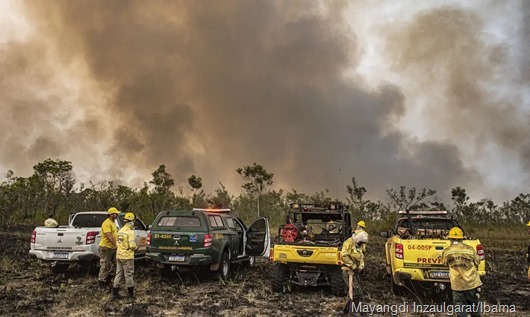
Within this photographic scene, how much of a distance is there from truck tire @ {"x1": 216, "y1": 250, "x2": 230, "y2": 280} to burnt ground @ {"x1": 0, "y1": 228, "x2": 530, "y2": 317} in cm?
23

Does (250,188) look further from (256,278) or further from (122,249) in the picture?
(122,249)

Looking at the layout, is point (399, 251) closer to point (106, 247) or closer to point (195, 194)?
point (106, 247)

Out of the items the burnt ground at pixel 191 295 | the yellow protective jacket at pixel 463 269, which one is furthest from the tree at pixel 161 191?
the yellow protective jacket at pixel 463 269

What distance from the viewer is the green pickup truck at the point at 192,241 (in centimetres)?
976

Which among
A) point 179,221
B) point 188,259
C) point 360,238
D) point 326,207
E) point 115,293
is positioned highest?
point 326,207

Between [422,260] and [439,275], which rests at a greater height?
[422,260]

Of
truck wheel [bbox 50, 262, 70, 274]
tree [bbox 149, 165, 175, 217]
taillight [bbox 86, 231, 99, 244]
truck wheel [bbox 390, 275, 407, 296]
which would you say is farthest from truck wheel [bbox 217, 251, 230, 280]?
tree [bbox 149, 165, 175, 217]

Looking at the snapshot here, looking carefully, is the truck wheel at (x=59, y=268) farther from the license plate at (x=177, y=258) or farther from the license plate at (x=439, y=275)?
the license plate at (x=439, y=275)

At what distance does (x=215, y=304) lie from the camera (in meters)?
7.98

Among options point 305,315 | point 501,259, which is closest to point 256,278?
point 305,315

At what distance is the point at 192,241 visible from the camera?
9773mm

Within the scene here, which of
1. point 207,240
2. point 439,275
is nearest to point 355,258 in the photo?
point 439,275

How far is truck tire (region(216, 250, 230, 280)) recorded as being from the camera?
10.4 m

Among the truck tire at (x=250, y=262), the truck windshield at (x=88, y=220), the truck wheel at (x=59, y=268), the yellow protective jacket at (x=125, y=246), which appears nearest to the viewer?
the yellow protective jacket at (x=125, y=246)
